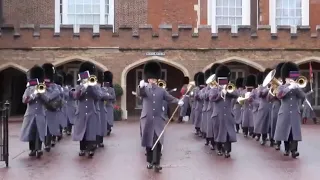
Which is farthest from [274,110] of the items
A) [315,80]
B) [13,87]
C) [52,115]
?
[13,87]

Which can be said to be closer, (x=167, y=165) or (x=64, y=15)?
(x=167, y=165)

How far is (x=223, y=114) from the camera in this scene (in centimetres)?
1191

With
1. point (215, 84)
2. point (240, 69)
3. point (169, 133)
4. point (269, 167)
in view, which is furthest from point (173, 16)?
point (269, 167)

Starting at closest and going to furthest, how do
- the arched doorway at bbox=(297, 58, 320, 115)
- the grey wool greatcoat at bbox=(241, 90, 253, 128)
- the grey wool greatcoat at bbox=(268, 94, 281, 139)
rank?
1. the grey wool greatcoat at bbox=(268, 94, 281, 139)
2. the grey wool greatcoat at bbox=(241, 90, 253, 128)
3. the arched doorway at bbox=(297, 58, 320, 115)

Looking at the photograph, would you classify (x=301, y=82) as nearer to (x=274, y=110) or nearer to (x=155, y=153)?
(x=274, y=110)

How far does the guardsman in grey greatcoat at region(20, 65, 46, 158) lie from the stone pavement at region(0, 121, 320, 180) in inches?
18.3

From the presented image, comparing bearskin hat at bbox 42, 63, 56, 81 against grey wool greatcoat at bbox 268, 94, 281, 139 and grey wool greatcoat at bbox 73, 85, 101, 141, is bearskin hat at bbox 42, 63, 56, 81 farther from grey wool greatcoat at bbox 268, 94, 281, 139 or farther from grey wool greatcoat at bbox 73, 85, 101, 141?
grey wool greatcoat at bbox 268, 94, 281, 139

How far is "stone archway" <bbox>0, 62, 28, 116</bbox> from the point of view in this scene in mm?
27547

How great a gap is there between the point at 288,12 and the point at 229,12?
3.15 meters

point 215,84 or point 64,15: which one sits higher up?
point 64,15

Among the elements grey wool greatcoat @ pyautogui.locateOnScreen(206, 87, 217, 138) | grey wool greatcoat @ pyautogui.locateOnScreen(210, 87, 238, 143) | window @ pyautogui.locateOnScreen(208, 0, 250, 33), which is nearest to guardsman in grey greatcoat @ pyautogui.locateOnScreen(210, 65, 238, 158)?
grey wool greatcoat @ pyautogui.locateOnScreen(210, 87, 238, 143)

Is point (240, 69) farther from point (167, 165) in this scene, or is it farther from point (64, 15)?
point (167, 165)

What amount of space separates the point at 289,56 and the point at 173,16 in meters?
6.80

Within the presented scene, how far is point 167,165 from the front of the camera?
1095 cm
